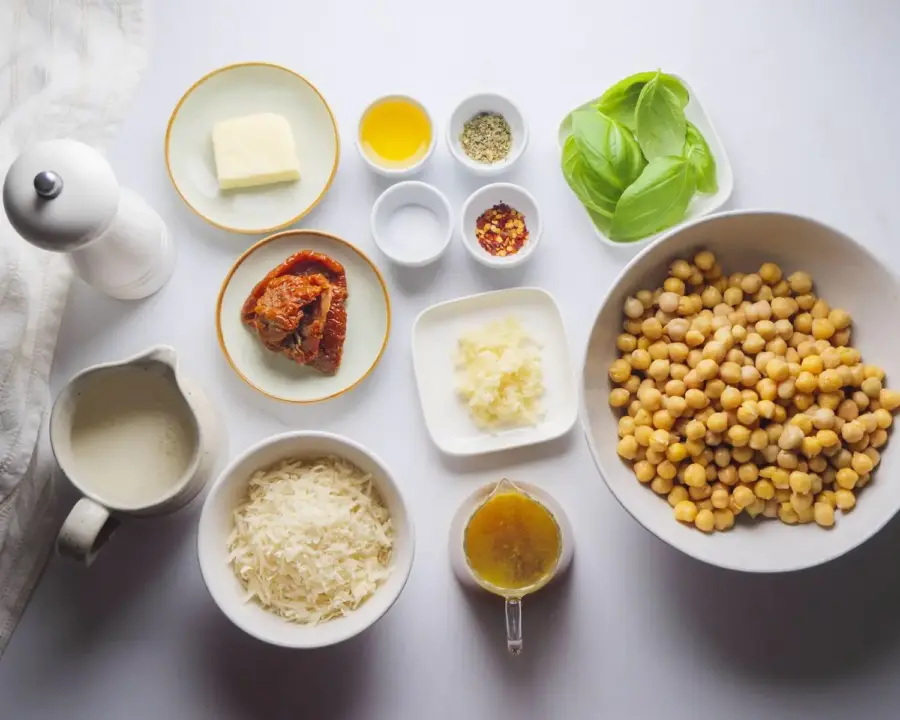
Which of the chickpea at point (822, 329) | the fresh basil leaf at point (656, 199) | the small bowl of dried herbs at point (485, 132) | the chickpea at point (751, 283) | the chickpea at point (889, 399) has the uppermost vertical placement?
the small bowl of dried herbs at point (485, 132)

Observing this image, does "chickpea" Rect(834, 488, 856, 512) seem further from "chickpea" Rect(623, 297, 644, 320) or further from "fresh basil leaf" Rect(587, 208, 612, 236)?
"fresh basil leaf" Rect(587, 208, 612, 236)

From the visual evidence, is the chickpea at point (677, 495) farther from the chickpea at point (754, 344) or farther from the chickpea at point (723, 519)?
the chickpea at point (754, 344)

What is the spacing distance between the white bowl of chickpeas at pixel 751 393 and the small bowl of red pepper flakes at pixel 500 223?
0.27 metres

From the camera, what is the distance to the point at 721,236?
148 centimetres

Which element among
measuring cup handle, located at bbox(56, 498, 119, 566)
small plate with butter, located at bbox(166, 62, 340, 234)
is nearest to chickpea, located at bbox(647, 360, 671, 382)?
small plate with butter, located at bbox(166, 62, 340, 234)

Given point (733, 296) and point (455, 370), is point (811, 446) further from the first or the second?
point (455, 370)

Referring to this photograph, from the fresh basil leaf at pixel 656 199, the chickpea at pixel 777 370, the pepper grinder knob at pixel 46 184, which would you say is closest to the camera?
the pepper grinder knob at pixel 46 184

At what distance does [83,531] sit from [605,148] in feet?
3.59

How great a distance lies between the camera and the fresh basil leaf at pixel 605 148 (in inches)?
61.6

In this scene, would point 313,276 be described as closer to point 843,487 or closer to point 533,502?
point 533,502

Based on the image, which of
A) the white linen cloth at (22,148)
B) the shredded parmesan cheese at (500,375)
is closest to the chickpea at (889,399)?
the shredded parmesan cheese at (500,375)

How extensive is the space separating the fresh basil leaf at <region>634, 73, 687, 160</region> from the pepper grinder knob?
1001mm

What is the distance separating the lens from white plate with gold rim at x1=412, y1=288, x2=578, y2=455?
161 cm

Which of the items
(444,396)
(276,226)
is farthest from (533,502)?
(276,226)
